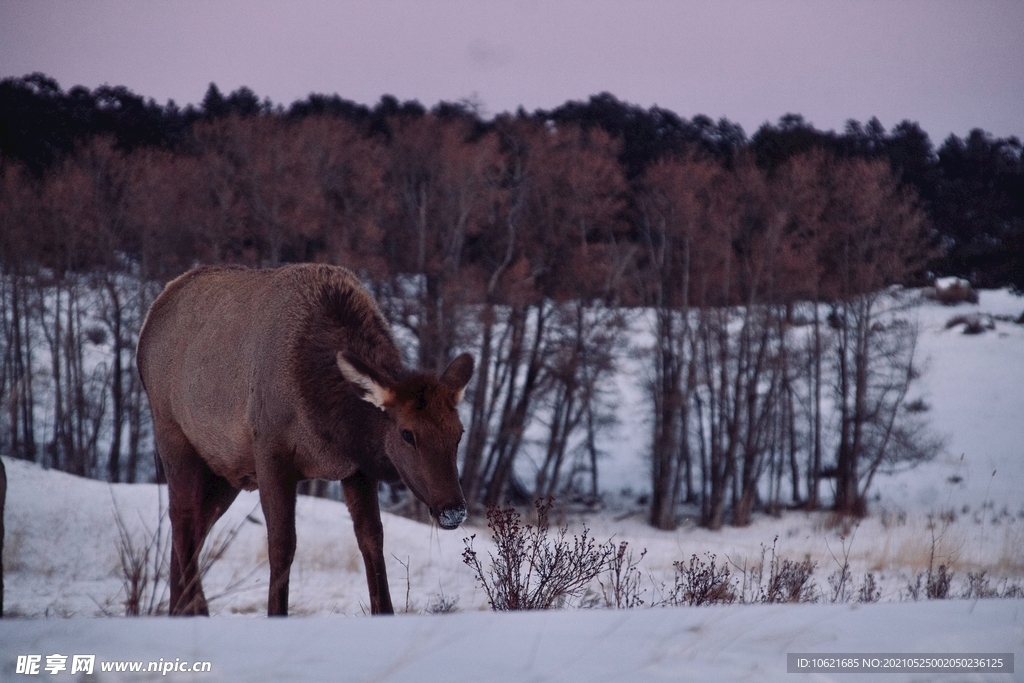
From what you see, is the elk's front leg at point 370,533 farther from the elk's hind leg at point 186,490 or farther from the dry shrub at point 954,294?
the dry shrub at point 954,294

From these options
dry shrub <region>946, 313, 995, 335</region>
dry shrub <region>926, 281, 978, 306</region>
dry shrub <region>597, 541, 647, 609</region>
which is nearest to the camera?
dry shrub <region>597, 541, 647, 609</region>

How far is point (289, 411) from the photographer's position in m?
5.76

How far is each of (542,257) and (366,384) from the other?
30.2 meters

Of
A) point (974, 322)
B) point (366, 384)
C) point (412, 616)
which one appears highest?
point (974, 322)

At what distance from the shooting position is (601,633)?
3.08m

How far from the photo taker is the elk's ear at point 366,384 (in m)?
5.28

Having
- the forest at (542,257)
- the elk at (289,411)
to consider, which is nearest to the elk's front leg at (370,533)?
the elk at (289,411)

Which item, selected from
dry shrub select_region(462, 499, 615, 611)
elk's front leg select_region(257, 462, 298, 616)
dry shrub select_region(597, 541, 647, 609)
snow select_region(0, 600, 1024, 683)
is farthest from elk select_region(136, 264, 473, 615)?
snow select_region(0, 600, 1024, 683)

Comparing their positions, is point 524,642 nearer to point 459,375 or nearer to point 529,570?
point 459,375

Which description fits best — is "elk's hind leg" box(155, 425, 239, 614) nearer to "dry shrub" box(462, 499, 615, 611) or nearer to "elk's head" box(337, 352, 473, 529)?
"elk's head" box(337, 352, 473, 529)

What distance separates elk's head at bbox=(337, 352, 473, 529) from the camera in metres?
4.95

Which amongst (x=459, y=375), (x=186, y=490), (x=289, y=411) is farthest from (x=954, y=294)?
(x=289, y=411)

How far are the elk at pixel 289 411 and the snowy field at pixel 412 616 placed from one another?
1.59 ft

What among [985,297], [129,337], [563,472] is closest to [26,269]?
[129,337]
